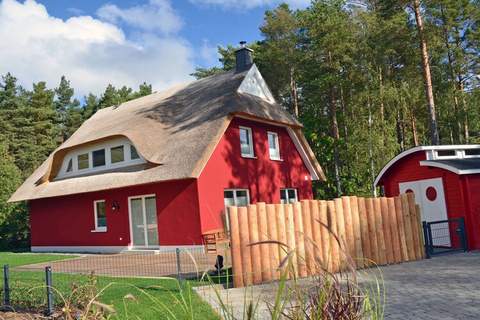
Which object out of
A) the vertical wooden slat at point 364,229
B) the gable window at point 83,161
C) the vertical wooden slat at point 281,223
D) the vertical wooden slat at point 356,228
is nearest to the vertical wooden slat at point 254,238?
the vertical wooden slat at point 281,223

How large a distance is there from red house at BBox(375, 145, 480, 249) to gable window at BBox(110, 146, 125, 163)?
11.0 meters

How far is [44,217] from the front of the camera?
22078 millimetres

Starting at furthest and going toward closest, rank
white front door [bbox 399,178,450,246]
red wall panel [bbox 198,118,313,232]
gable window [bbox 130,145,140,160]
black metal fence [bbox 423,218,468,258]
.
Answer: gable window [bbox 130,145,140,160] < red wall panel [bbox 198,118,313,232] < white front door [bbox 399,178,450,246] < black metal fence [bbox 423,218,468,258]

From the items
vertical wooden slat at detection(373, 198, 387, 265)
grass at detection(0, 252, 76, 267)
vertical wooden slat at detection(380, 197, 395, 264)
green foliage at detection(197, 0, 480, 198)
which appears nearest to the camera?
vertical wooden slat at detection(373, 198, 387, 265)

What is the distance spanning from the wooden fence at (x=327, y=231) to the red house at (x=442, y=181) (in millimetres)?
2101

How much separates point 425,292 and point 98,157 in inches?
656

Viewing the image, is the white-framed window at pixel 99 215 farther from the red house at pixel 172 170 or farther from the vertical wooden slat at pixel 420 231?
the vertical wooden slat at pixel 420 231

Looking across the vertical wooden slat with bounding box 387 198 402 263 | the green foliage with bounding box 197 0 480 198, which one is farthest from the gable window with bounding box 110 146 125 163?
the green foliage with bounding box 197 0 480 198

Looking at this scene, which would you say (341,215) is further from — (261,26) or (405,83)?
(261,26)

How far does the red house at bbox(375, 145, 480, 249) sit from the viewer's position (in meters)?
11.9

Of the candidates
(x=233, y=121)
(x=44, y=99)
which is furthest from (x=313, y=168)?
(x=44, y=99)

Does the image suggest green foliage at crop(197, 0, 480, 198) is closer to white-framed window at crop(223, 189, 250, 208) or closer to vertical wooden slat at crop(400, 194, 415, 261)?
white-framed window at crop(223, 189, 250, 208)

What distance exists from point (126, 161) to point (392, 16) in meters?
17.8

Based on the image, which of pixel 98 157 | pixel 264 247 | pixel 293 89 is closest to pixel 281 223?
pixel 264 247
